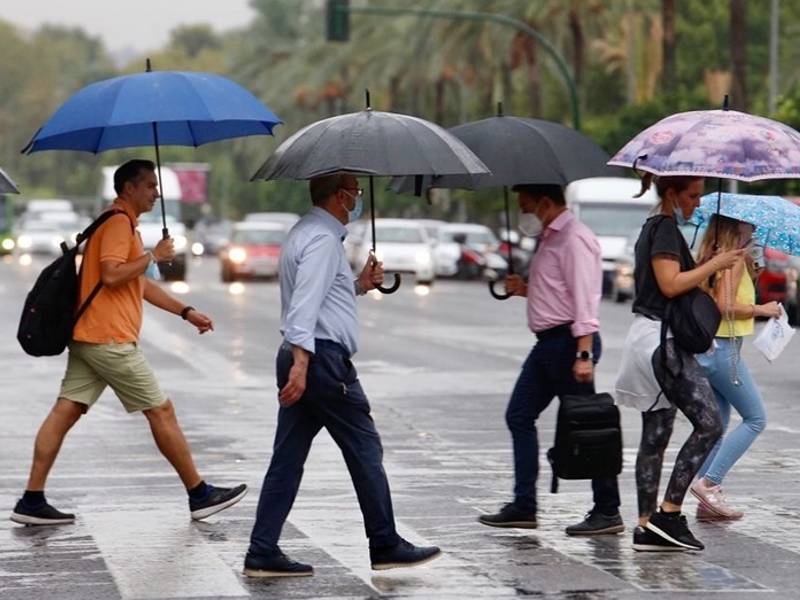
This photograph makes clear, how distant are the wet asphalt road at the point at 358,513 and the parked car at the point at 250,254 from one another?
28843mm

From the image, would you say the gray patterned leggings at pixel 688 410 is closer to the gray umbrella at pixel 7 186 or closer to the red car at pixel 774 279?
the gray umbrella at pixel 7 186

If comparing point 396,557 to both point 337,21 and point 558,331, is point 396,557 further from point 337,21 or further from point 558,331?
point 337,21

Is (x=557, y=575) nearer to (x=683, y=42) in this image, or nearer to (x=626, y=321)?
(x=626, y=321)

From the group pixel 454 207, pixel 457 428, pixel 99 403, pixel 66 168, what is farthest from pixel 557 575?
pixel 66 168

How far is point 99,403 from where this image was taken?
17453 millimetres

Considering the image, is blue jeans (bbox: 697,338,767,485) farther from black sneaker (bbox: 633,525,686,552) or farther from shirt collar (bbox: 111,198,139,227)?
shirt collar (bbox: 111,198,139,227)

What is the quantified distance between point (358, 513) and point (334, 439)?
6.67ft

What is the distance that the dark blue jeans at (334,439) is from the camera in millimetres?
8727

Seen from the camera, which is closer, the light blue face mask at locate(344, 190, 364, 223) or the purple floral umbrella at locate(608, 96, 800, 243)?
the light blue face mask at locate(344, 190, 364, 223)

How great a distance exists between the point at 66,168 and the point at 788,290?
159 meters

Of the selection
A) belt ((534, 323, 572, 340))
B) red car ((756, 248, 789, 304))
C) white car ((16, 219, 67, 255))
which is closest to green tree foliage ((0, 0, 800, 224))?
white car ((16, 219, 67, 255))

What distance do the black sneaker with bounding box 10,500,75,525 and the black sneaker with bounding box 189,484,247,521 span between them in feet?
1.94

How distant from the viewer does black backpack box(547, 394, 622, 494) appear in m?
9.74

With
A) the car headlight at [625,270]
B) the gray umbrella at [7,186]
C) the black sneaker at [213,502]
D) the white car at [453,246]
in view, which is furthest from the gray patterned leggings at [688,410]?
the white car at [453,246]
